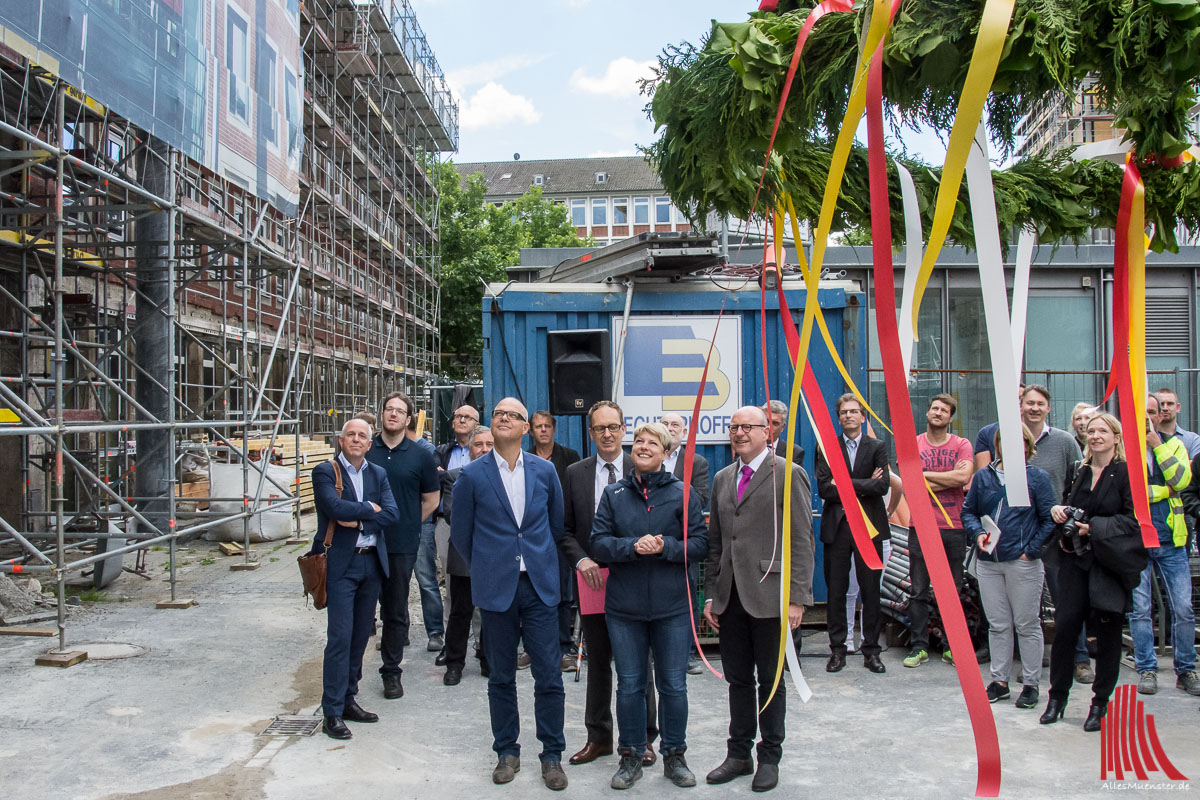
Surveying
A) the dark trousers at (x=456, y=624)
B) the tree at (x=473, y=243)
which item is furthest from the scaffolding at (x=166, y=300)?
the tree at (x=473, y=243)

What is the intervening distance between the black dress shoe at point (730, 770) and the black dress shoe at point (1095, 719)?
6.50 feet

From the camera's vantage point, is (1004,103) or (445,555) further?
(445,555)

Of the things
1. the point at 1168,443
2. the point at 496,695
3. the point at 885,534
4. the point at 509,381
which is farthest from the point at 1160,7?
the point at 509,381

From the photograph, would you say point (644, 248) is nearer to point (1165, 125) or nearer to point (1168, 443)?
point (1168, 443)

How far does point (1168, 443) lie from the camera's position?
5895 mm

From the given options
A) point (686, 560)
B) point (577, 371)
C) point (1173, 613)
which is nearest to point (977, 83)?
point (686, 560)

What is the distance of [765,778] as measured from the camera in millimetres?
4391

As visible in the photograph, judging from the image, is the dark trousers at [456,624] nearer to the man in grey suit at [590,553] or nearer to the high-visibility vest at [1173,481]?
the man in grey suit at [590,553]

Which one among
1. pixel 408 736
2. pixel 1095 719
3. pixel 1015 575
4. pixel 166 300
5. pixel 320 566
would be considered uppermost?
pixel 166 300

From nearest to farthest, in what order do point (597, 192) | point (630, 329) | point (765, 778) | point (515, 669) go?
point (765, 778) → point (515, 669) → point (630, 329) → point (597, 192)

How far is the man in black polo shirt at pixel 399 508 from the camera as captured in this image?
593 cm

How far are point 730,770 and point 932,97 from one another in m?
3.28

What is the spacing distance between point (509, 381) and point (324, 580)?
2766 millimetres

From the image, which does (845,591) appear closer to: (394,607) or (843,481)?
(394,607)
